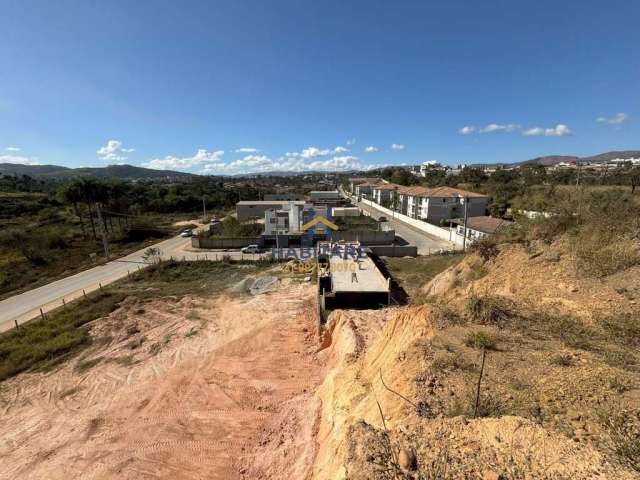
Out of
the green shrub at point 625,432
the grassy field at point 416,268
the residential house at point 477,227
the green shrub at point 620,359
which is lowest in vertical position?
the grassy field at point 416,268

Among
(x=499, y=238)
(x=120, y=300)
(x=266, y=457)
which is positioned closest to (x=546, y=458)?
(x=266, y=457)

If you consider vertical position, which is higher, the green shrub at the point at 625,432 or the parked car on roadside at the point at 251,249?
the green shrub at the point at 625,432

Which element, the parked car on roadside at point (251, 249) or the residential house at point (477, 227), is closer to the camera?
the residential house at point (477, 227)

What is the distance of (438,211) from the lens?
41.6 meters

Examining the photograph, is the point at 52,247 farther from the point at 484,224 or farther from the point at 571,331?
the point at 484,224

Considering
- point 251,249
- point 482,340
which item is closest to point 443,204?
point 251,249

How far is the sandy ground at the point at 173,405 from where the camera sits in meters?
7.72

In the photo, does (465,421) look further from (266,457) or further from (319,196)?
(319,196)

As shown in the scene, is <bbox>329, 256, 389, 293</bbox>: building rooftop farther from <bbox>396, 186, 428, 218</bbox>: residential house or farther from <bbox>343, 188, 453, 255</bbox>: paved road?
<bbox>396, 186, 428, 218</bbox>: residential house

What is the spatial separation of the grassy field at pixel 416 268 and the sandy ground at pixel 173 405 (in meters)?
7.54

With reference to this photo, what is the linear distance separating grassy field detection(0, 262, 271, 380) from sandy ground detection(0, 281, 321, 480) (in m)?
0.95

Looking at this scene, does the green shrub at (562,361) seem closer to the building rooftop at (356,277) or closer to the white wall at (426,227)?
the building rooftop at (356,277)

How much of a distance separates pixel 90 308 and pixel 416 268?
21916 mm

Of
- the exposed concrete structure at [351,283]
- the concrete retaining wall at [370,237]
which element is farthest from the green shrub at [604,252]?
the concrete retaining wall at [370,237]
